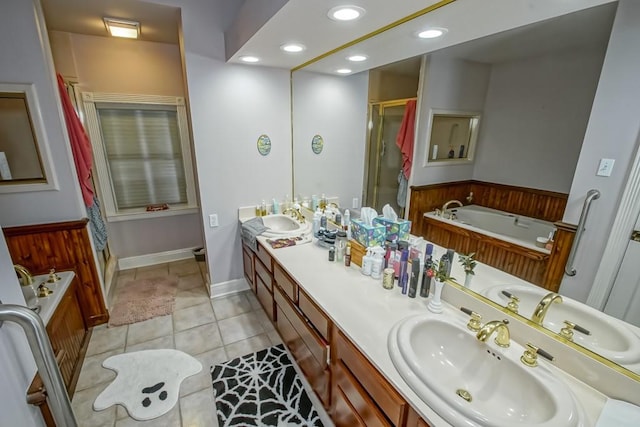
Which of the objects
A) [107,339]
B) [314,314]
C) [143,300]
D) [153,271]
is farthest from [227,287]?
[314,314]

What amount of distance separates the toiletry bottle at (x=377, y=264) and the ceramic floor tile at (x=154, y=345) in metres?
1.84

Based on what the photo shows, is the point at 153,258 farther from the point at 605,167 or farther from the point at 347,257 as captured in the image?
the point at 605,167

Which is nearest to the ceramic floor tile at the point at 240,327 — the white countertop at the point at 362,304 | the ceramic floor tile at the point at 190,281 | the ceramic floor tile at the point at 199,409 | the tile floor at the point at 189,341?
the tile floor at the point at 189,341

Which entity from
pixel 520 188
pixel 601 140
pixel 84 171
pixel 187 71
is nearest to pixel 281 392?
pixel 520 188

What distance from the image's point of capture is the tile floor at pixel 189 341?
178cm

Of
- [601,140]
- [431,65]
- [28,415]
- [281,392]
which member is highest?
[431,65]

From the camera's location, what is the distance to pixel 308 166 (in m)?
2.88

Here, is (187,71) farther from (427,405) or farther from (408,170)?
(427,405)

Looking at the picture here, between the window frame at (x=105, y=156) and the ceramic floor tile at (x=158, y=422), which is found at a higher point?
the window frame at (x=105, y=156)

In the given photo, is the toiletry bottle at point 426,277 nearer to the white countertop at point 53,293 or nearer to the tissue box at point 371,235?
the tissue box at point 371,235

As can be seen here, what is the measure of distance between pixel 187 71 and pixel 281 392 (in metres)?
2.67

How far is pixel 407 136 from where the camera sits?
1.62 metres

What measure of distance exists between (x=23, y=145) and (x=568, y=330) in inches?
139

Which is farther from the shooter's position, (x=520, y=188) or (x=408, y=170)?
(x=408, y=170)
